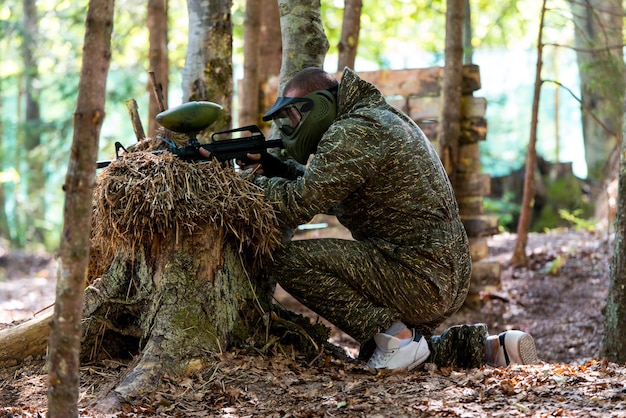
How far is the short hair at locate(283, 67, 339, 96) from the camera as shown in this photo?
14.0 feet

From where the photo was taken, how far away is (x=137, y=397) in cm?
356

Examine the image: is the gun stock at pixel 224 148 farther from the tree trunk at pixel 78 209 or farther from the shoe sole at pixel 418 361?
the shoe sole at pixel 418 361

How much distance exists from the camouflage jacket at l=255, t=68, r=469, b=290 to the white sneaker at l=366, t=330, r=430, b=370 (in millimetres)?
506

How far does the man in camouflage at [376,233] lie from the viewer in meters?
4.20

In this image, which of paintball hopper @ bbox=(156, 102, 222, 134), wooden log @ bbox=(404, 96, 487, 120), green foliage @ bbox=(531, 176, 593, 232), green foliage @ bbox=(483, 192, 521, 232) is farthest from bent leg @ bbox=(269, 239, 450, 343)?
Answer: green foliage @ bbox=(483, 192, 521, 232)

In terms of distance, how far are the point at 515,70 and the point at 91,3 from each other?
97.4ft

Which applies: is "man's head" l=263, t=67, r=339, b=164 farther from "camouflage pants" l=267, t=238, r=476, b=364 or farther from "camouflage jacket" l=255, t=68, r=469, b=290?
"camouflage pants" l=267, t=238, r=476, b=364

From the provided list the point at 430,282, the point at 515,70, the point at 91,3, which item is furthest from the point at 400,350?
the point at 515,70

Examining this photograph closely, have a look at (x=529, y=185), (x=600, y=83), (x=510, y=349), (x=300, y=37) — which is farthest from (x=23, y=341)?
(x=600, y=83)

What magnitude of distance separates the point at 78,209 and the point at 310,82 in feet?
6.47

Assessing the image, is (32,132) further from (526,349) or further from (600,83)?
(526,349)

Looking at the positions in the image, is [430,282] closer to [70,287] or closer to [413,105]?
[70,287]

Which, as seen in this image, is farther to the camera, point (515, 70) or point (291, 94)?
point (515, 70)

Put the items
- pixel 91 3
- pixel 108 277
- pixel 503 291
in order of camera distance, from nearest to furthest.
A: pixel 91 3, pixel 108 277, pixel 503 291
